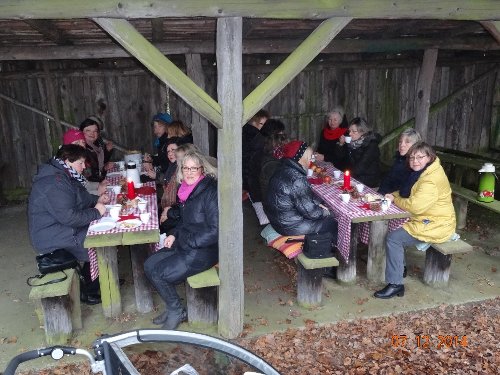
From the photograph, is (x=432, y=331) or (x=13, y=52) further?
(x=13, y=52)

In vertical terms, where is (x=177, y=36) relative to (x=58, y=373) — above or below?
above

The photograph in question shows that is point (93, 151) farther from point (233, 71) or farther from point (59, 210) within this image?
point (233, 71)

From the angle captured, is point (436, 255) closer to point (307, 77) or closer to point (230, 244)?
point (230, 244)

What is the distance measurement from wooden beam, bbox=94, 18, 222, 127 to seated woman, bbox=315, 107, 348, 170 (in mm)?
4198

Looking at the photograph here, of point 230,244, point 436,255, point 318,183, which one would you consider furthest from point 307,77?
point 230,244

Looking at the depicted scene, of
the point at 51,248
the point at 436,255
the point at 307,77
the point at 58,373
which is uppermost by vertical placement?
the point at 307,77

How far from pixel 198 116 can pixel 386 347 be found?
4.45 m

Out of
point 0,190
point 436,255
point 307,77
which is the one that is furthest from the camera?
point 307,77

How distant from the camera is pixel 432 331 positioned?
189 inches

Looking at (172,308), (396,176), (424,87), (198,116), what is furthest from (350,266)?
(424,87)

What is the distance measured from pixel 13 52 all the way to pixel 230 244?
14.7ft

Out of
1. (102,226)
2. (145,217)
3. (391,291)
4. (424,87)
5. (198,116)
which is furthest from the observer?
(424,87)

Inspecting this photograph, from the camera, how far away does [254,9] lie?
391 centimetres

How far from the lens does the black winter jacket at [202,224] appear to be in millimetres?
4676
